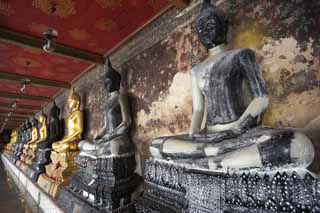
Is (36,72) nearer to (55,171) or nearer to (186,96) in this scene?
(55,171)

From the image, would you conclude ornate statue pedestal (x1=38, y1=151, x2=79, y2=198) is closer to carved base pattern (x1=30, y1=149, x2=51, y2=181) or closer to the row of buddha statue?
the row of buddha statue

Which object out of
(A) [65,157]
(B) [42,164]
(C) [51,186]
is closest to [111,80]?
(A) [65,157]

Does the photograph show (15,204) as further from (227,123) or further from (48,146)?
(227,123)

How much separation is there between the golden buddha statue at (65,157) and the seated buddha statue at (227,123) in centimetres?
250

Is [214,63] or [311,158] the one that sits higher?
[214,63]

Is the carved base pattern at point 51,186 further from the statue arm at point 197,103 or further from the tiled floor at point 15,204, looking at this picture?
the statue arm at point 197,103

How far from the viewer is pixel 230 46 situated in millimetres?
1970

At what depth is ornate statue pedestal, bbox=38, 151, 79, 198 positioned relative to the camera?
11.1ft

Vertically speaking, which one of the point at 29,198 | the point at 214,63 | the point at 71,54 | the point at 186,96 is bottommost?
the point at 29,198

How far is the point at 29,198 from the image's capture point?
4.12m

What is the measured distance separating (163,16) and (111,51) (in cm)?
121

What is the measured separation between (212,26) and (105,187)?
1.89 m

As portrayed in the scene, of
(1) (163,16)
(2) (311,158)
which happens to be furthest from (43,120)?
(2) (311,158)

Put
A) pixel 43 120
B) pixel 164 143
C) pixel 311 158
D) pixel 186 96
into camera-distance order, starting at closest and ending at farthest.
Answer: pixel 311 158 → pixel 164 143 → pixel 186 96 → pixel 43 120
